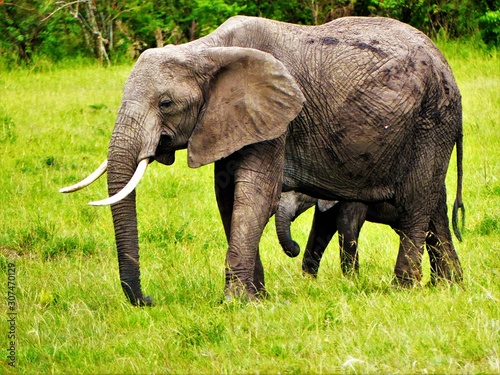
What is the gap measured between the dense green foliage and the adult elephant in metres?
12.1

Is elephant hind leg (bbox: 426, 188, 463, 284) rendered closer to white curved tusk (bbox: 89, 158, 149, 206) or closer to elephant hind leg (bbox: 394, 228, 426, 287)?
elephant hind leg (bbox: 394, 228, 426, 287)

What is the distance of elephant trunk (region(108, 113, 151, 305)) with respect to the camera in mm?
7480

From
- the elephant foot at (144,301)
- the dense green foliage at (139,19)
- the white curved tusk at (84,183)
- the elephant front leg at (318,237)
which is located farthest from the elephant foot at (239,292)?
the dense green foliage at (139,19)

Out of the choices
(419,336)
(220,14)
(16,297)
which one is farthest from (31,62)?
(419,336)

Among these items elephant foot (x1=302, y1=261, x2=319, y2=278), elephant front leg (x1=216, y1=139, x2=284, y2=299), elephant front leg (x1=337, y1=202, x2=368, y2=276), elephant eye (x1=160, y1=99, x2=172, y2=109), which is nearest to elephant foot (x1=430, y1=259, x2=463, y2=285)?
elephant front leg (x1=337, y1=202, x2=368, y2=276)

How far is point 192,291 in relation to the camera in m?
8.28

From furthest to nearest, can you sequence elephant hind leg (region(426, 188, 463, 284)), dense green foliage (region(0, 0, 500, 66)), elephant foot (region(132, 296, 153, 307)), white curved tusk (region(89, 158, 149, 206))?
dense green foliage (region(0, 0, 500, 66)) < elephant hind leg (region(426, 188, 463, 284)) < elephant foot (region(132, 296, 153, 307)) < white curved tusk (region(89, 158, 149, 206))

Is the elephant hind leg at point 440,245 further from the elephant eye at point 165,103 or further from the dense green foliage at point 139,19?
the dense green foliage at point 139,19

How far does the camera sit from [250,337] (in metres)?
6.70

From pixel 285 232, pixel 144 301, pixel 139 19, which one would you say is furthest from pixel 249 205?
pixel 139 19

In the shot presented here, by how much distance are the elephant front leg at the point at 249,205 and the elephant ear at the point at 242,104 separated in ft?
0.60

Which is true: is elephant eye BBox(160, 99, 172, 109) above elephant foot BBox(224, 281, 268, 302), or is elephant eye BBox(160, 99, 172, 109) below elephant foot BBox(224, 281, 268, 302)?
above

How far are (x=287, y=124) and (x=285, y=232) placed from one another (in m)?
2.17

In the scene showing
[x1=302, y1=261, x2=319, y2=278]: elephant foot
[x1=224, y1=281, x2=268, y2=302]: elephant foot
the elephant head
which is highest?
the elephant head
